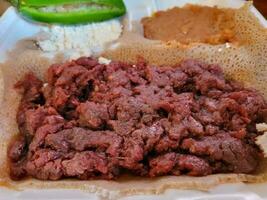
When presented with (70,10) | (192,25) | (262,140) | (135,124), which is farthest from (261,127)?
(70,10)

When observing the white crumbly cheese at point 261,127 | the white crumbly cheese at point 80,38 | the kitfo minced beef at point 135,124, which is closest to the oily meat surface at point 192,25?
the white crumbly cheese at point 80,38

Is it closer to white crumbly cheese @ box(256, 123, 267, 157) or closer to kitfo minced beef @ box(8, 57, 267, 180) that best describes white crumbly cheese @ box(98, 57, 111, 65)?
kitfo minced beef @ box(8, 57, 267, 180)

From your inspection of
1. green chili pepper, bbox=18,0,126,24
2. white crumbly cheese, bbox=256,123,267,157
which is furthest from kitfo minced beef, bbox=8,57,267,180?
green chili pepper, bbox=18,0,126,24

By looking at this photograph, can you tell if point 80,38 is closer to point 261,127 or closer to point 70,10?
point 70,10

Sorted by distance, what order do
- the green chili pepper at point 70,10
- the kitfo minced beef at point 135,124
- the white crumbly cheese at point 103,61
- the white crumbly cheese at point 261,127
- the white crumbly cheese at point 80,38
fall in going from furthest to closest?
the green chili pepper at point 70,10, the white crumbly cheese at point 80,38, the white crumbly cheese at point 103,61, the white crumbly cheese at point 261,127, the kitfo minced beef at point 135,124

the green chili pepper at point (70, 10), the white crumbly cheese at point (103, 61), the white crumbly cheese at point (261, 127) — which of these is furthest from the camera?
the green chili pepper at point (70, 10)

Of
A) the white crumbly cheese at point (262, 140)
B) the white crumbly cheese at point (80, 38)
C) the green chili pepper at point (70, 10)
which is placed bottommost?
the white crumbly cheese at point (80, 38)

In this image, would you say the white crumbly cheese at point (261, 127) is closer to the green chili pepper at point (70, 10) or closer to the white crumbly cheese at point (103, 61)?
the white crumbly cheese at point (103, 61)
